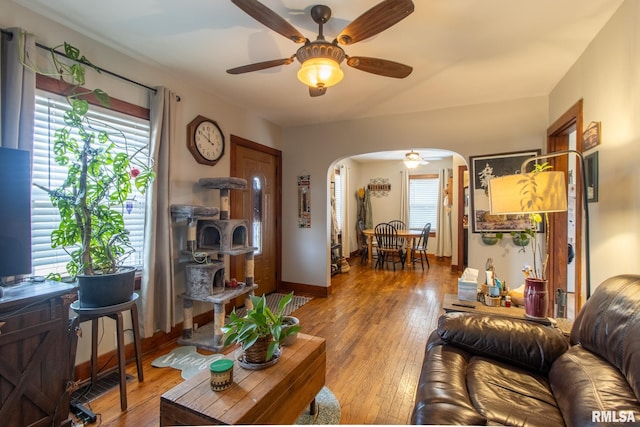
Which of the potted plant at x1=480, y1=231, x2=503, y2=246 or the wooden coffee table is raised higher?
the potted plant at x1=480, y1=231, x2=503, y2=246

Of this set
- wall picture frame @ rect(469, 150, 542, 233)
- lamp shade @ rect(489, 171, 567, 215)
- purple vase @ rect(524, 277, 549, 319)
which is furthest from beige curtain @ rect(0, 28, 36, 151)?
wall picture frame @ rect(469, 150, 542, 233)

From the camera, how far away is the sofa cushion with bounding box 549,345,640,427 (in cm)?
97

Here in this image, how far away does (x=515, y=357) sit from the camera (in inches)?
60.1

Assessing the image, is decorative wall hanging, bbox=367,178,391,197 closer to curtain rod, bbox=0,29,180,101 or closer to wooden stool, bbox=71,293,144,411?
curtain rod, bbox=0,29,180,101

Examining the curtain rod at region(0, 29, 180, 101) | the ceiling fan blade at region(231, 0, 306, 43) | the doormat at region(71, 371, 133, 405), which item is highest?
the curtain rod at region(0, 29, 180, 101)

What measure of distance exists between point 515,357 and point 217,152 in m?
3.15

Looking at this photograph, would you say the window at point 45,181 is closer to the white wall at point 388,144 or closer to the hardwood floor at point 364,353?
the hardwood floor at point 364,353

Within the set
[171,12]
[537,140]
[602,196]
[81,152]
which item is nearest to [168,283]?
[81,152]

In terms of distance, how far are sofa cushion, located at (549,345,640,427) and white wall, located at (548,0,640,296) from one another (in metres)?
0.76

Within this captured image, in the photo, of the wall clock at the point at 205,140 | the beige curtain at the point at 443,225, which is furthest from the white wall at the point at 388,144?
the beige curtain at the point at 443,225

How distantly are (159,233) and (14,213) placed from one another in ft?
3.75

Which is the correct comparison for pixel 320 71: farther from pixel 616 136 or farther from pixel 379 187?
pixel 379 187

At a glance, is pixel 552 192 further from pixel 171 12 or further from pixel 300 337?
pixel 171 12

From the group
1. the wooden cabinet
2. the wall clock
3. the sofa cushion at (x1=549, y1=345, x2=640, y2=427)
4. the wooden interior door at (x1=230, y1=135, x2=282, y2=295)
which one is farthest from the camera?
the wooden interior door at (x1=230, y1=135, x2=282, y2=295)
